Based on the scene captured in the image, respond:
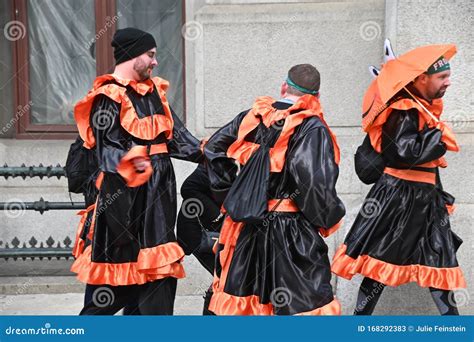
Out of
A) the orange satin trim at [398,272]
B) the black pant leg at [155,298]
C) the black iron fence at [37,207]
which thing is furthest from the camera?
the black iron fence at [37,207]

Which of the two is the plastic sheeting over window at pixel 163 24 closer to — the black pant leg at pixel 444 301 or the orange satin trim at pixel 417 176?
the orange satin trim at pixel 417 176

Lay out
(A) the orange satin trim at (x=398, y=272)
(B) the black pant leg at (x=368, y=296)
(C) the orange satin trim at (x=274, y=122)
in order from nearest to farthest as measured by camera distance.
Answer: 1. (C) the orange satin trim at (x=274, y=122)
2. (A) the orange satin trim at (x=398, y=272)
3. (B) the black pant leg at (x=368, y=296)

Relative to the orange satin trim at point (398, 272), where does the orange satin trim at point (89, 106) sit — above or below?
above

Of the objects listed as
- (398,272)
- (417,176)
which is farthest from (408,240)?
(417,176)

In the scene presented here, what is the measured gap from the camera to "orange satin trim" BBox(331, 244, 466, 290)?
17.0ft

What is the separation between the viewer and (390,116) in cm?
520

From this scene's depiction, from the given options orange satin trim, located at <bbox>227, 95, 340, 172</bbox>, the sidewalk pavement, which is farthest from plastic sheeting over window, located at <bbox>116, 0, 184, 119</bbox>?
orange satin trim, located at <bbox>227, 95, 340, 172</bbox>

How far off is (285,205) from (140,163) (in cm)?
87

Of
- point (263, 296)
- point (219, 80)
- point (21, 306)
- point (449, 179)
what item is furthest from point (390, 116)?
point (21, 306)

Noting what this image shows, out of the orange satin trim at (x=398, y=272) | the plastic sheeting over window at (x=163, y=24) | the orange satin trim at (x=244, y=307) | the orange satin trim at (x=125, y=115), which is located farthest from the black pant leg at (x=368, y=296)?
the plastic sheeting over window at (x=163, y=24)

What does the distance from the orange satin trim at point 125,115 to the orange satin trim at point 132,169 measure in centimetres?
24

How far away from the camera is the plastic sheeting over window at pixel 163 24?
24.5 ft

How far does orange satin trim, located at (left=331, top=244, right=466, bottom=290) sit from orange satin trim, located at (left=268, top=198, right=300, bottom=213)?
104cm

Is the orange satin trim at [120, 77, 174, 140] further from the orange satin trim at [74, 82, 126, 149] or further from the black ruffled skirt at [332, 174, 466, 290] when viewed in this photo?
the black ruffled skirt at [332, 174, 466, 290]
